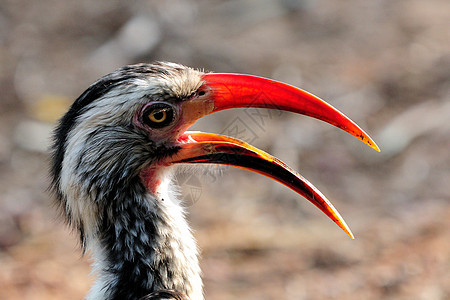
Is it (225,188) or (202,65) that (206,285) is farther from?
(202,65)

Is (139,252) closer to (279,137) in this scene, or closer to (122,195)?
(122,195)

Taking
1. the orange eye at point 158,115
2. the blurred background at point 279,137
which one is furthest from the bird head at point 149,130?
the blurred background at point 279,137

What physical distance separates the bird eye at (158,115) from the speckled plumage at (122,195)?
45 millimetres

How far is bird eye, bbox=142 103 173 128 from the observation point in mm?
3180

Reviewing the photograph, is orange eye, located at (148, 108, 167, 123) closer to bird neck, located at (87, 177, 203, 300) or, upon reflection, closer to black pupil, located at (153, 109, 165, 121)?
black pupil, located at (153, 109, 165, 121)

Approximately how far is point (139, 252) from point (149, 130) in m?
0.63

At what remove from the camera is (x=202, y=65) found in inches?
331

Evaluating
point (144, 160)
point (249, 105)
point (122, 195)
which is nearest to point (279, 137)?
point (249, 105)

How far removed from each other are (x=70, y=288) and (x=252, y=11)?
599 cm

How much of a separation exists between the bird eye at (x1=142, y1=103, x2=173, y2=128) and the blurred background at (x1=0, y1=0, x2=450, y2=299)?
2.03 ft

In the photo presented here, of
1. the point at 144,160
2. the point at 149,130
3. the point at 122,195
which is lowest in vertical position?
the point at 122,195

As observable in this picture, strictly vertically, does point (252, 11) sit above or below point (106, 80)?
above

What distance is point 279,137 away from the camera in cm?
726

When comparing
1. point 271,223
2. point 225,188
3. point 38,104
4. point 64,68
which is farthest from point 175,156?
point 64,68
